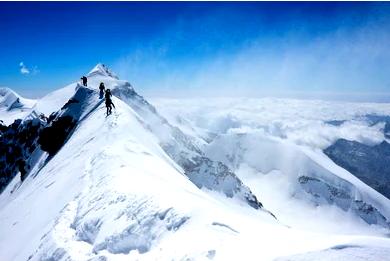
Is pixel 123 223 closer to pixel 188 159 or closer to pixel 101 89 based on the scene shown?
pixel 101 89

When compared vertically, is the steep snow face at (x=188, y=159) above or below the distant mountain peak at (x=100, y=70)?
below

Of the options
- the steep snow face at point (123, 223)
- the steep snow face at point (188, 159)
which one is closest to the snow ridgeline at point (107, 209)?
the steep snow face at point (123, 223)

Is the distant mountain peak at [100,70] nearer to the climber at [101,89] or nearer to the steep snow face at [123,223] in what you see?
the climber at [101,89]

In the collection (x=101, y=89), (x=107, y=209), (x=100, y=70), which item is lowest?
(x=107, y=209)

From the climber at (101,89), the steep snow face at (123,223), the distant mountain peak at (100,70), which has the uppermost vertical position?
the distant mountain peak at (100,70)

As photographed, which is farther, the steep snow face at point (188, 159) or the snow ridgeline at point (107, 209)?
the steep snow face at point (188, 159)

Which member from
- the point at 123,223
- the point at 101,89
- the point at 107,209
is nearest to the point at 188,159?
the point at 101,89

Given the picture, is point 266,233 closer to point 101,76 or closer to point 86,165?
point 86,165

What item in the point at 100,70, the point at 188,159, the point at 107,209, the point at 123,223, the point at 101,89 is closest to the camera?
the point at 123,223

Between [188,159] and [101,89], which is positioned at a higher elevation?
[101,89]

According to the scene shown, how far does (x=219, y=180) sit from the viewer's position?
412 feet

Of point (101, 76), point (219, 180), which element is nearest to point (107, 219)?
point (219, 180)

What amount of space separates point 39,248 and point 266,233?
13.6 meters

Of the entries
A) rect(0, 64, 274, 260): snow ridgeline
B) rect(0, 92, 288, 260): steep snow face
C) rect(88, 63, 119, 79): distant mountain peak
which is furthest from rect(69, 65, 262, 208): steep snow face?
rect(0, 92, 288, 260): steep snow face
